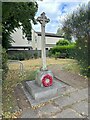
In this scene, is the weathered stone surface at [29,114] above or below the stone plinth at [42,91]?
below

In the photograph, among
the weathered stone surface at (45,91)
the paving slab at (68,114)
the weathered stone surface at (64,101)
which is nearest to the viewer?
the paving slab at (68,114)

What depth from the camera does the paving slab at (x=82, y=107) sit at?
13.0ft

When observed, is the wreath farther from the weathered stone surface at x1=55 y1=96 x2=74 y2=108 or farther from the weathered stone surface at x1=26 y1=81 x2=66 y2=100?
the weathered stone surface at x1=55 y1=96 x2=74 y2=108

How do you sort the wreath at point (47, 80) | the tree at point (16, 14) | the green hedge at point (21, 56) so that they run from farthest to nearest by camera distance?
the green hedge at point (21, 56) → the tree at point (16, 14) → the wreath at point (47, 80)

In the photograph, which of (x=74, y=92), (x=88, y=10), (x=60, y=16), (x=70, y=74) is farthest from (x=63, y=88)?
(x=60, y=16)

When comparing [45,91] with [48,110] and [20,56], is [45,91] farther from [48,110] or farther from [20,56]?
[20,56]

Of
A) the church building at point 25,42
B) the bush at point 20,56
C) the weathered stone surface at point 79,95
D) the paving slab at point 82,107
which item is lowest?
the paving slab at point 82,107

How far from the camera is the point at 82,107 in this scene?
13.9ft

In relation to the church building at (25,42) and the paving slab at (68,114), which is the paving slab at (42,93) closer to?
the paving slab at (68,114)

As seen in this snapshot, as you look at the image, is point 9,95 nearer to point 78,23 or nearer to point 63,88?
point 63,88

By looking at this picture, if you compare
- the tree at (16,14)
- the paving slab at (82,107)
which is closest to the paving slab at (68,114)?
the paving slab at (82,107)

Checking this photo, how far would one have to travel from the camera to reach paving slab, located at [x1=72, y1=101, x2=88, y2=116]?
13.0 feet

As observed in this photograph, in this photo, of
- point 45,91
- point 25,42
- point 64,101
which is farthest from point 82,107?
point 25,42

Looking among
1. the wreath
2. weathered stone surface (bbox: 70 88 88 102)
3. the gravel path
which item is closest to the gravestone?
the wreath
